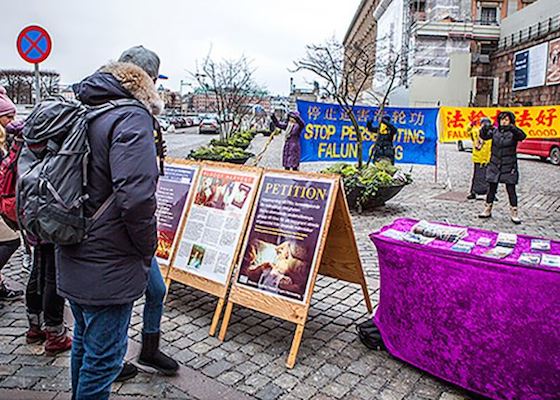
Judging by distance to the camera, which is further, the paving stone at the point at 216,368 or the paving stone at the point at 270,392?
the paving stone at the point at 216,368

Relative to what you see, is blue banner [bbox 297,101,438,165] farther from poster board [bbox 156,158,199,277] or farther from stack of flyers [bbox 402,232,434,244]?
stack of flyers [bbox 402,232,434,244]

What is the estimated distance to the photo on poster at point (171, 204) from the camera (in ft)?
14.5

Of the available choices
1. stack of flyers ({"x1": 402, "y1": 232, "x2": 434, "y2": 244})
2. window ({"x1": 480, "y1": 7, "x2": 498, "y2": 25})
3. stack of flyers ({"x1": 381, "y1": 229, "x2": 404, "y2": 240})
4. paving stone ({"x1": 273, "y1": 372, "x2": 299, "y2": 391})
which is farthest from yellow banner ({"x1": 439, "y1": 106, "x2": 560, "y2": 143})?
window ({"x1": 480, "y1": 7, "x2": 498, "y2": 25})

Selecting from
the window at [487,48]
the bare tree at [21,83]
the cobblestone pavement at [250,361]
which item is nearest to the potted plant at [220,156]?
the cobblestone pavement at [250,361]

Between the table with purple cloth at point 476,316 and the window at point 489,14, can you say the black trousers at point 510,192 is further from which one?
the window at point 489,14

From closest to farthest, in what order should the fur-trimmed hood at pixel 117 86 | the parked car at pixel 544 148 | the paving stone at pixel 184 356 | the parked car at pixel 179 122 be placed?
the fur-trimmed hood at pixel 117 86, the paving stone at pixel 184 356, the parked car at pixel 544 148, the parked car at pixel 179 122

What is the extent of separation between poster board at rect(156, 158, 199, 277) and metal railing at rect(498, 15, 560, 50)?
3651cm

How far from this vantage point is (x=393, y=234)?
3510mm

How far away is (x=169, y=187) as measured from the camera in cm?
461

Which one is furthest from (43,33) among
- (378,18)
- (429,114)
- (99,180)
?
(378,18)

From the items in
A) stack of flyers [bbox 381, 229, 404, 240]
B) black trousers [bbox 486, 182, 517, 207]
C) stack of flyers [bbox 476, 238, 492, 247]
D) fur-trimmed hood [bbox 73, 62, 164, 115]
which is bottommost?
black trousers [bbox 486, 182, 517, 207]

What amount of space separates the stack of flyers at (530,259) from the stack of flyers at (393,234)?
2.50ft

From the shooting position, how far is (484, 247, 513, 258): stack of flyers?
2963 millimetres

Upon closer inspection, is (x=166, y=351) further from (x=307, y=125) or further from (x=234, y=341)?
(x=307, y=125)
